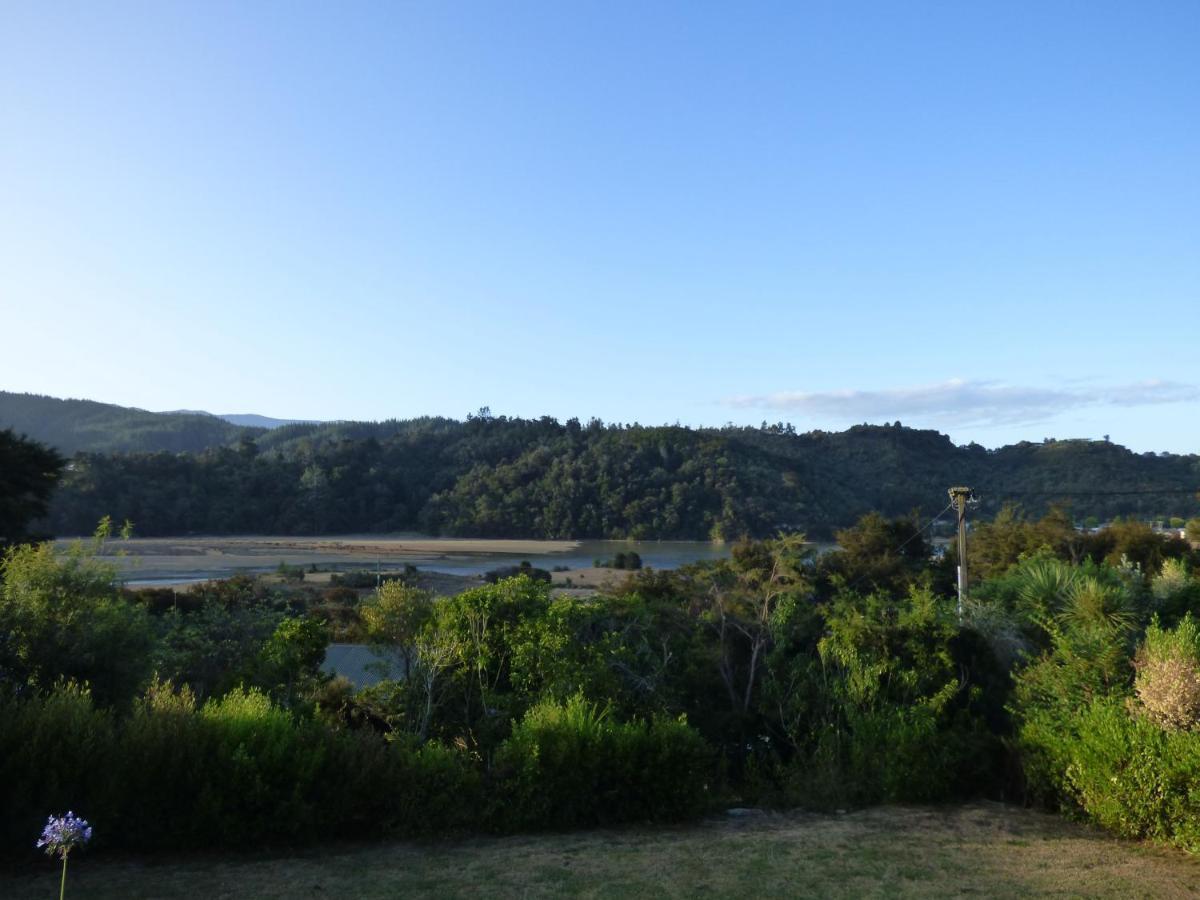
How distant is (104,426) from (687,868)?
128 m

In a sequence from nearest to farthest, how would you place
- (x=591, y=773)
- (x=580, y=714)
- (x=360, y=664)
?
1. (x=591, y=773)
2. (x=580, y=714)
3. (x=360, y=664)

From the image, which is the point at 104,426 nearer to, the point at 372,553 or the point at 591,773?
the point at 372,553

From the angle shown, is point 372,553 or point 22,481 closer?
point 22,481

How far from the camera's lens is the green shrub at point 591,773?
7.02 m

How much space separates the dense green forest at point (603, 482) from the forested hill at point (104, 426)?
27666 millimetres

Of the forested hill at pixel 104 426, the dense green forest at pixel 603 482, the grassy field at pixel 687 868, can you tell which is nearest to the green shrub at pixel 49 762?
the grassy field at pixel 687 868

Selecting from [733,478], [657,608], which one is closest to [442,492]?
[733,478]

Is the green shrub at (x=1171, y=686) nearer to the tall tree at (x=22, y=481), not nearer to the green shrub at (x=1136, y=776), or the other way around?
the green shrub at (x=1136, y=776)

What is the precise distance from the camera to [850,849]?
637 centimetres

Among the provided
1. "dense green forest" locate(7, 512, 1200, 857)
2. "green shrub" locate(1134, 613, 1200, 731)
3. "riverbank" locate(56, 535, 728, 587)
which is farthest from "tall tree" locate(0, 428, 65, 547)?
"green shrub" locate(1134, 613, 1200, 731)

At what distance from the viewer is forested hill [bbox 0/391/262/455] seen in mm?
108438

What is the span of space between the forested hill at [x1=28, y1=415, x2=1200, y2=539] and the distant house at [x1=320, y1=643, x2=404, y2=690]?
1699 inches

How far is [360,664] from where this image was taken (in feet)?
49.8

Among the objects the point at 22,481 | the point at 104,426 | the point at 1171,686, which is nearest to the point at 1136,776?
the point at 1171,686
